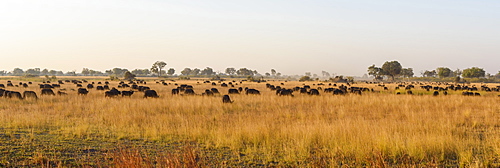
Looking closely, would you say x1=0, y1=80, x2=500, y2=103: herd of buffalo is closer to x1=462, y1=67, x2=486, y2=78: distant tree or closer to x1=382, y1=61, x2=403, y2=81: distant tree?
x1=382, y1=61, x2=403, y2=81: distant tree

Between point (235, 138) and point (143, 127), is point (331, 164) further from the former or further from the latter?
point (143, 127)

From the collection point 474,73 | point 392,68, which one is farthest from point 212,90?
point 474,73

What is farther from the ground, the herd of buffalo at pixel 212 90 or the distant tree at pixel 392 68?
the distant tree at pixel 392 68

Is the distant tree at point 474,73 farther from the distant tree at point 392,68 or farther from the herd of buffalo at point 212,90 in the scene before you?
the herd of buffalo at point 212,90

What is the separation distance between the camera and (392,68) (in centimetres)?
12362

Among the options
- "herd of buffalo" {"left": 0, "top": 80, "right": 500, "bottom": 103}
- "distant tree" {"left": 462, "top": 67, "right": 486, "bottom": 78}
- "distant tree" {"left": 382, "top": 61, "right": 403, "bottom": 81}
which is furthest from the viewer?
"distant tree" {"left": 382, "top": 61, "right": 403, "bottom": 81}

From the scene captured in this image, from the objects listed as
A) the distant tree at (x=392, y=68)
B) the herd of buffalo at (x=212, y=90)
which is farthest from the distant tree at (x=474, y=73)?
the herd of buffalo at (x=212, y=90)

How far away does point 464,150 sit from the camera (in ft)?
22.3

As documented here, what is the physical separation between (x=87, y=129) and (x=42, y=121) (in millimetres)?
2434

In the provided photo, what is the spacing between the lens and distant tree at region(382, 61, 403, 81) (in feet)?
403

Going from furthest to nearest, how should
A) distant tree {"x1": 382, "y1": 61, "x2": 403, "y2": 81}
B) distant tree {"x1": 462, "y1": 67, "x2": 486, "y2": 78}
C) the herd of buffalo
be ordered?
distant tree {"x1": 382, "y1": 61, "x2": 403, "y2": 81} → distant tree {"x1": 462, "y1": 67, "x2": 486, "y2": 78} → the herd of buffalo

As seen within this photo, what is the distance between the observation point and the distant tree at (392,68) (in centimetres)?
12275

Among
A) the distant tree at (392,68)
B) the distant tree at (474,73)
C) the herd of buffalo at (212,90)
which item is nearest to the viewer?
the herd of buffalo at (212,90)

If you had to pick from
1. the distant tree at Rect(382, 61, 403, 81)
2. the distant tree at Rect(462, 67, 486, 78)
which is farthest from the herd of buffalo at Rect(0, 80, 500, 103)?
the distant tree at Rect(462, 67, 486, 78)
